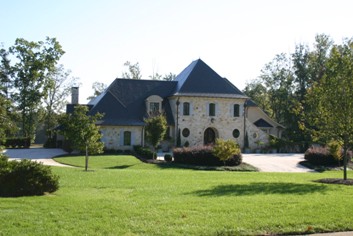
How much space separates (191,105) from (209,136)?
3.78 metres

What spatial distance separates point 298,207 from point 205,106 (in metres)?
31.6

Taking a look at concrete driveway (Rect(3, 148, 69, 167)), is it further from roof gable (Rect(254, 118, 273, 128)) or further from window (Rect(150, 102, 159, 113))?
roof gable (Rect(254, 118, 273, 128))

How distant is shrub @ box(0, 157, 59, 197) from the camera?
11.6 m

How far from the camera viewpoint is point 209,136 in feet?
140

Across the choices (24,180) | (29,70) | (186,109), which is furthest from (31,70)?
(24,180)

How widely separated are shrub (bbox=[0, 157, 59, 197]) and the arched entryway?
3101 cm

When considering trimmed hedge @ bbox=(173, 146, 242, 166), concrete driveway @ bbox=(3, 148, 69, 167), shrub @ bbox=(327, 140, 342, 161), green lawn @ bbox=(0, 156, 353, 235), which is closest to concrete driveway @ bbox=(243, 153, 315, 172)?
trimmed hedge @ bbox=(173, 146, 242, 166)

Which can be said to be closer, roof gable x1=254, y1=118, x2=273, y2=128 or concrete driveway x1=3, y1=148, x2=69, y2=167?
concrete driveway x1=3, y1=148, x2=69, y2=167

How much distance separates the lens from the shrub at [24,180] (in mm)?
11568

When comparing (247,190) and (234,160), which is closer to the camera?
(247,190)

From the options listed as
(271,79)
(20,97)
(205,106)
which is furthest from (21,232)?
(271,79)

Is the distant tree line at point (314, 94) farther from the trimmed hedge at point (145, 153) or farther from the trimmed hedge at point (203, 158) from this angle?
the trimmed hedge at point (145, 153)

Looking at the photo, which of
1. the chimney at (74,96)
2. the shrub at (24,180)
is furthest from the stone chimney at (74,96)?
the shrub at (24,180)

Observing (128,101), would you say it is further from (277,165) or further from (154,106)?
(277,165)
